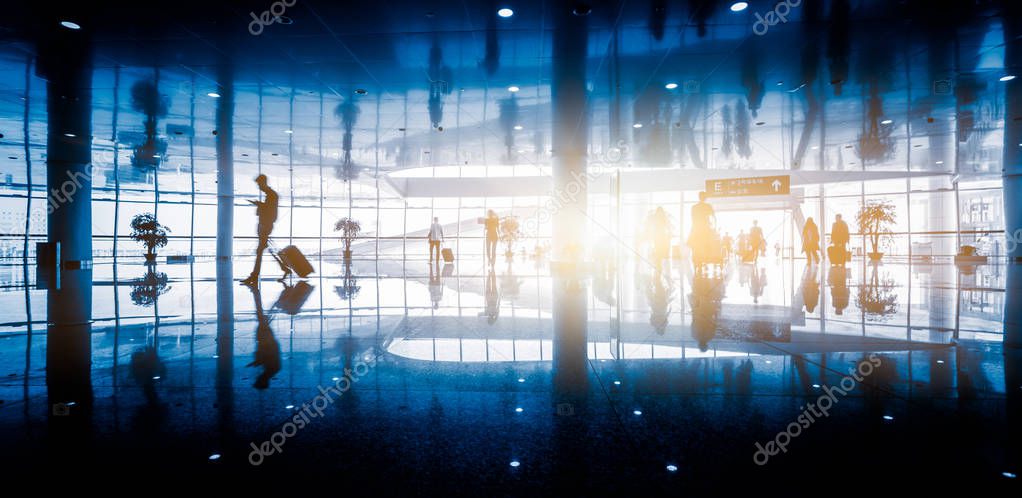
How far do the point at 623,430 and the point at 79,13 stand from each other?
29.5 ft

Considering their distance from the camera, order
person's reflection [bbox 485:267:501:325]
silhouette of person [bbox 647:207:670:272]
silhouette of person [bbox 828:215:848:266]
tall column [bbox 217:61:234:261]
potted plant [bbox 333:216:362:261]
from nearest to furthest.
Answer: person's reflection [bbox 485:267:501:325] < tall column [bbox 217:61:234:261] < silhouette of person [bbox 647:207:670:272] < silhouette of person [bbox 828:215:848:266] < potted plant [bbox 333:216:362:261]

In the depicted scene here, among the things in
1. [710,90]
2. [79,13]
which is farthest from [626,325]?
[79,13]

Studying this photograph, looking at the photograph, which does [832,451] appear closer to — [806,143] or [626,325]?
[626,325]

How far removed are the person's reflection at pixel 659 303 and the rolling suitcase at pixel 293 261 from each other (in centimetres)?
749

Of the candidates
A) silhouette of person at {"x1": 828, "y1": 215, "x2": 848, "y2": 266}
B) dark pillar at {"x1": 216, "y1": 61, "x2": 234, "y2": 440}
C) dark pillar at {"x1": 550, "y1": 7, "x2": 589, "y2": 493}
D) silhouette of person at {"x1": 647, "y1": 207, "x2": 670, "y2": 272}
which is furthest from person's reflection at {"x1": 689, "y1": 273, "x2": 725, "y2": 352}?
silhouette of person at {"x1": 828, "y1": 215, "x2": 848, "y2": 266}

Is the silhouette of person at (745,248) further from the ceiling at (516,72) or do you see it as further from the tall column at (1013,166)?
the tall column at (1013,166)

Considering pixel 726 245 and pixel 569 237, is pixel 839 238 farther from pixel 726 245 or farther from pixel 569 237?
pixel 569 237

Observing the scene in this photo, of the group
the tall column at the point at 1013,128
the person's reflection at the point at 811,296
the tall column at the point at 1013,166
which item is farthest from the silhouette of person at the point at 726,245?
the person's reflection at the point at 811,296

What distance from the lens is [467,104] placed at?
10.8m

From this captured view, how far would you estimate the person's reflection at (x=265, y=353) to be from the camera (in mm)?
2658

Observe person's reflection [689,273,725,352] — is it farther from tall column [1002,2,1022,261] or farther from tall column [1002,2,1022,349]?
tall column [1002,2,1022,261]

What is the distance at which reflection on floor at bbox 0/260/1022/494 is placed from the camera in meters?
1.66

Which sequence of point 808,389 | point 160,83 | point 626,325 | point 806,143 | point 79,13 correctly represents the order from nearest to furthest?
1. point 808,389
2. point 626,325
3. point 79,13
4. point 160,83
5. point 806,143

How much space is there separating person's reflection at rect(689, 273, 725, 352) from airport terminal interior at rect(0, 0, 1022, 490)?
72mm
